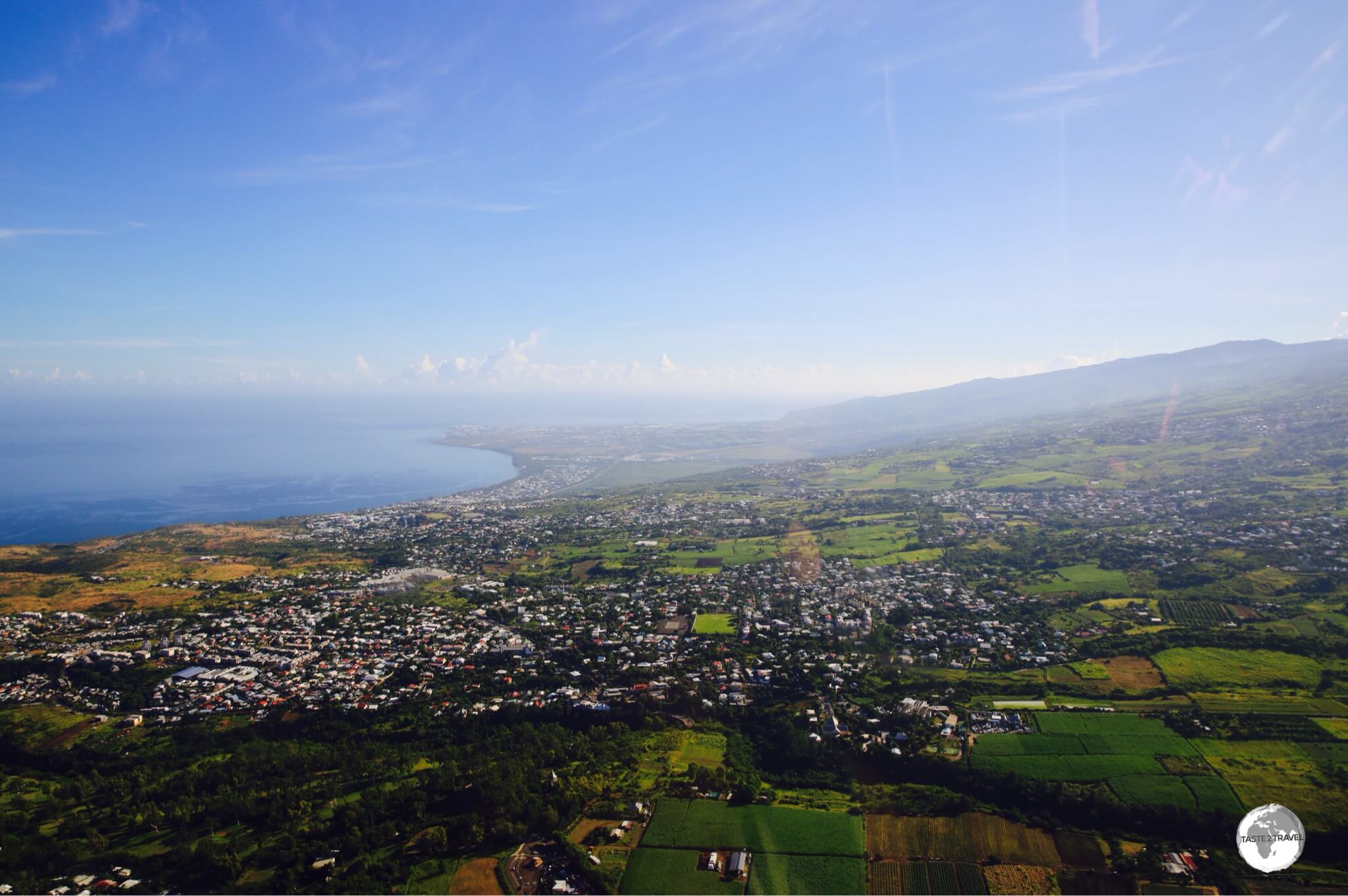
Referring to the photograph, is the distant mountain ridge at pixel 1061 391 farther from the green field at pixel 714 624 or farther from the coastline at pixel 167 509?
the green field at pixel 714 624

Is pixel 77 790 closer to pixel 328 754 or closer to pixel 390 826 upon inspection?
pixel 328 754

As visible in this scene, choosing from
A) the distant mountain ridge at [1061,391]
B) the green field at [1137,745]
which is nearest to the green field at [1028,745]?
the green field at [1137,745]

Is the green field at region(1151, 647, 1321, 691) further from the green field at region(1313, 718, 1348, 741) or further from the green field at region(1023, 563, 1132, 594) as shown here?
the green field at region(1023, 563, 1132, 594)

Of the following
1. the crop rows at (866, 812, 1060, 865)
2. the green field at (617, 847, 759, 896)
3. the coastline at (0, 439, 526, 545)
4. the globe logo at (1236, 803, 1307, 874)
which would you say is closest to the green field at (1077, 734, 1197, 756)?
the globe logo at (1236, 803, 1307, 874)

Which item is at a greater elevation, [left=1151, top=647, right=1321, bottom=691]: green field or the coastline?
the coastline

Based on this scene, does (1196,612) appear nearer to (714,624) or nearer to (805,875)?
(714,624)

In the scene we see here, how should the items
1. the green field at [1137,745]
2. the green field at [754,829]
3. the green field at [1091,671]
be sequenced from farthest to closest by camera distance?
the green field at [1091,671], the green field at [1137,745], the green field at [754,829]

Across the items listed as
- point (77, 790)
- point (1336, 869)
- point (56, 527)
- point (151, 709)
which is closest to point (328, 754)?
point (77, 790)
